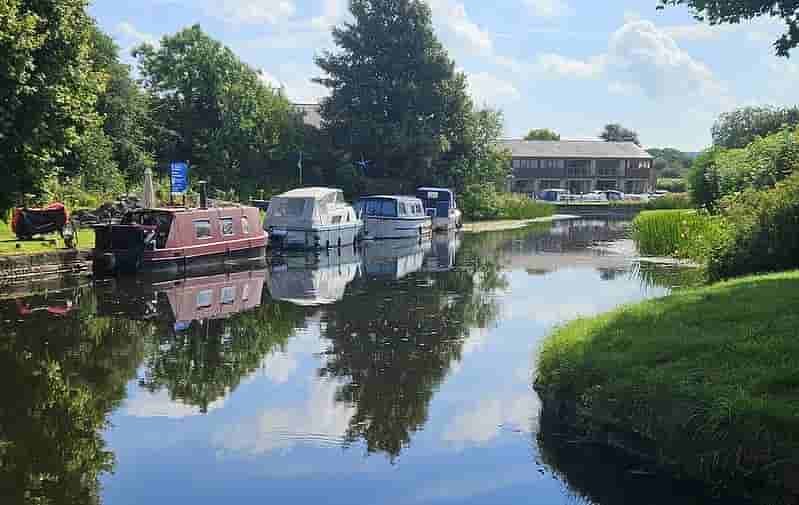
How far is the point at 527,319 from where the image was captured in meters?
15.5

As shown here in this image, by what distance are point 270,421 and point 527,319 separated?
7.54m

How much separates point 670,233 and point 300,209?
12.7 metres

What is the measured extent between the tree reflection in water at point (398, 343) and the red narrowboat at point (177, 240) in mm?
5070

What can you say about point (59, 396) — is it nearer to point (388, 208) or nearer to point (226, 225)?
point (226, 225)

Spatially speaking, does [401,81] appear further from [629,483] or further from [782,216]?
[629,483]

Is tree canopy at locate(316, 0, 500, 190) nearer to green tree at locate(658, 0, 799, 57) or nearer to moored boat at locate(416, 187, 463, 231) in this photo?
moored boat at locate(416, 187, 463, 231)

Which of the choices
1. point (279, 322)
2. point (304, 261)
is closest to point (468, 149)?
point (304, 261)

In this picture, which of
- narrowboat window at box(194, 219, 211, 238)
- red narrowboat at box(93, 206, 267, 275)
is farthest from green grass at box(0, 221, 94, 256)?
narrowboat window at box(194, 219, 211, 238)

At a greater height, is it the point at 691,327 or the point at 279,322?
the point at 691,327

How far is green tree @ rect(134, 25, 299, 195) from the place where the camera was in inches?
1895

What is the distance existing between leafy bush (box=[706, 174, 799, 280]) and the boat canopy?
56.1ft

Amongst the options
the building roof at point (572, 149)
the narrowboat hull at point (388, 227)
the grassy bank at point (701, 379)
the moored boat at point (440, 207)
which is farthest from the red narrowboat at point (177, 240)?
the building roof at point (572, 149)

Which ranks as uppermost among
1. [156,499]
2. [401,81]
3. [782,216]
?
[401,81]

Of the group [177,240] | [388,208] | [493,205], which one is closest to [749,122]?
[493,205]
